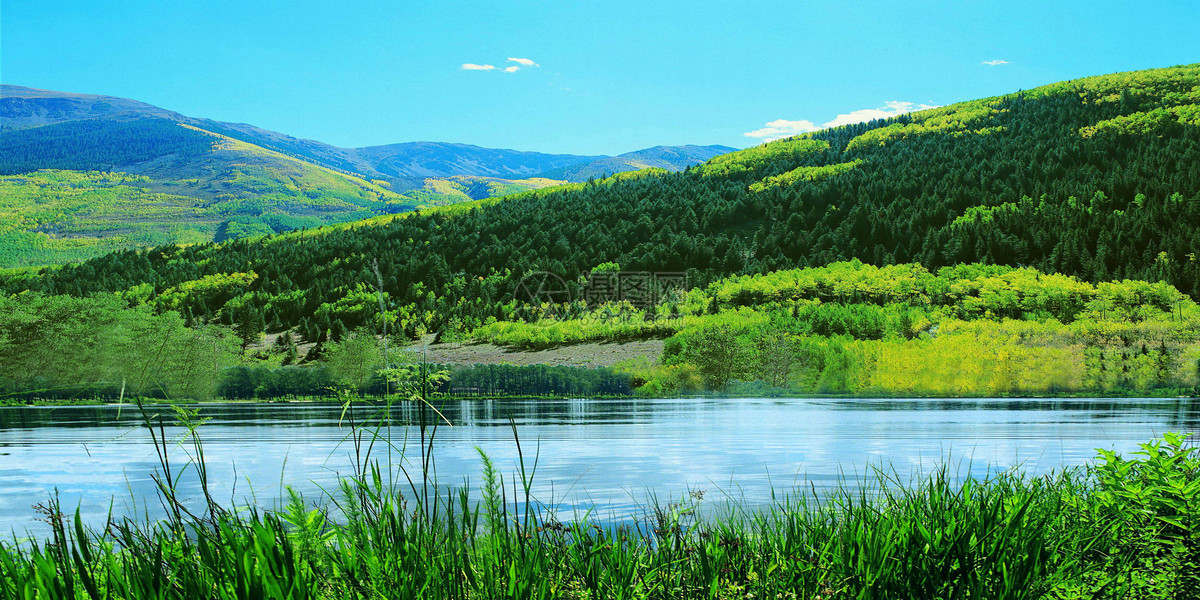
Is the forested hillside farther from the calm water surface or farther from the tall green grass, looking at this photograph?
the tall green grass

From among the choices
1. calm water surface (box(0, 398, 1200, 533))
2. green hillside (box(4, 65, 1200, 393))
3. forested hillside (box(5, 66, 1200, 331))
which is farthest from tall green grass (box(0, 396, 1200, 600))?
forested hillside (box(5, 66, 1200, 331))

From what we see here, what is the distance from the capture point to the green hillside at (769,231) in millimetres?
67500

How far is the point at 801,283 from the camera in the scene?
6272 cm

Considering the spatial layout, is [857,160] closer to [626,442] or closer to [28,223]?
[626,442]

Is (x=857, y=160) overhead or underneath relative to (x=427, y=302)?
overhead

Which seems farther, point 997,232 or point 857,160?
point 857,160

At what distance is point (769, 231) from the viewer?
266 ft

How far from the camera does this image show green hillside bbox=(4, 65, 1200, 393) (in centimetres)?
6750

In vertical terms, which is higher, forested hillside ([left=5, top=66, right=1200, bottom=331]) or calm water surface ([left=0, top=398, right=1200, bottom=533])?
forested hillside ([left=5, top=66, right=1200, bottom=331])

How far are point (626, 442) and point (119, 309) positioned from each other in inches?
2770

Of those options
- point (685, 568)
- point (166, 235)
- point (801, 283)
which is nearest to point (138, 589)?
point (685, 568)

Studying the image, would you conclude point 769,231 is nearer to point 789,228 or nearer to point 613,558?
point 789,228

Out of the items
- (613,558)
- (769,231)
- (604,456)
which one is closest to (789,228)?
(769,231)

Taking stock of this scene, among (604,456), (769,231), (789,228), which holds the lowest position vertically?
(604,456)
